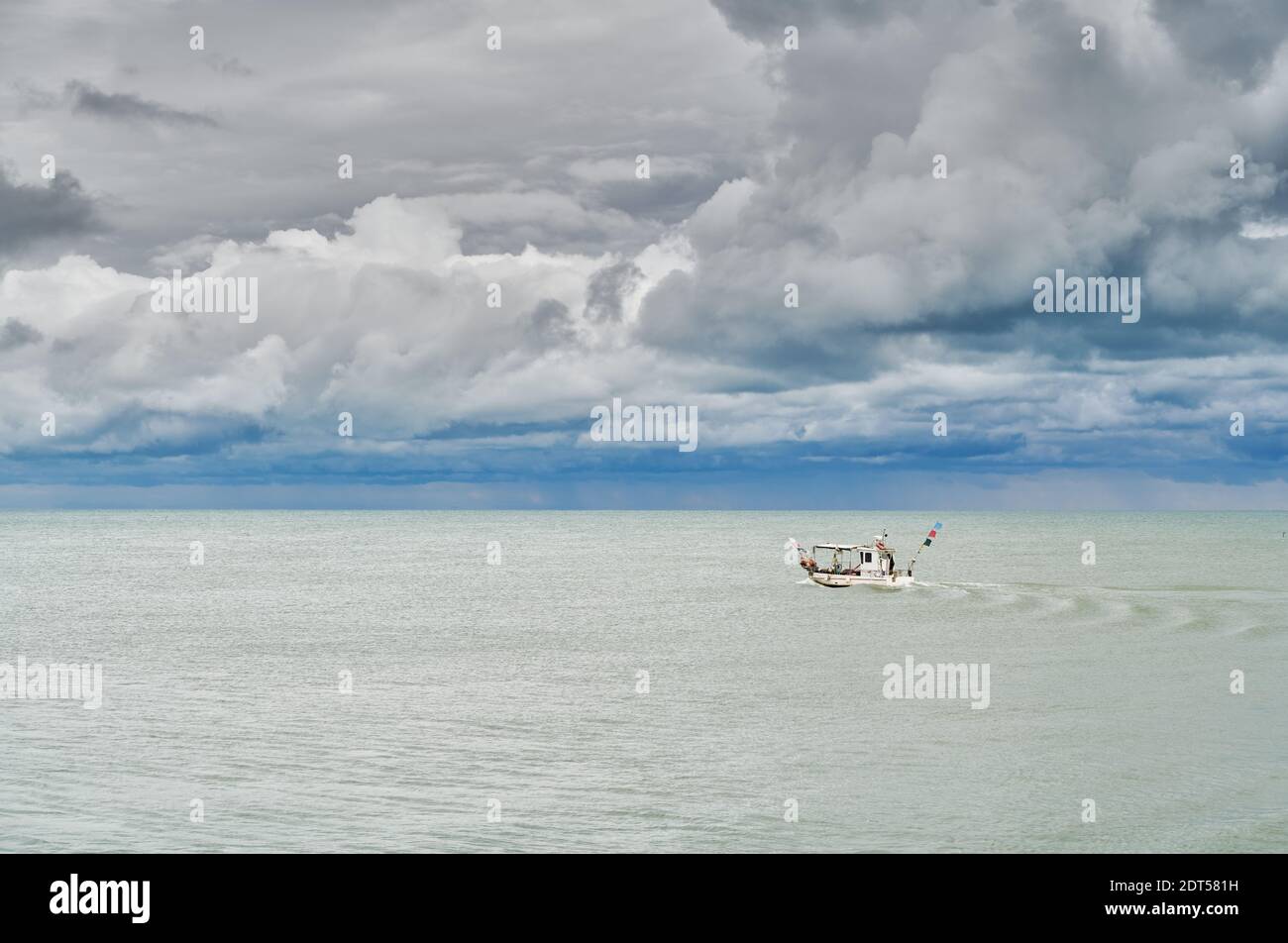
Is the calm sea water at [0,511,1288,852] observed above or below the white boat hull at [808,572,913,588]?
below

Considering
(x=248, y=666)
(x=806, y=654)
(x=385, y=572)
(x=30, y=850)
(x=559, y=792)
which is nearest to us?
(x=30, y=850)

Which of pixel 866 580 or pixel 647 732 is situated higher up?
pixel 866 580

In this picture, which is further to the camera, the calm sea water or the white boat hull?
the white boat hull

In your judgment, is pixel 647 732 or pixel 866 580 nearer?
pixel 647 732

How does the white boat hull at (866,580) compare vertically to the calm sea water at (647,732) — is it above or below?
above

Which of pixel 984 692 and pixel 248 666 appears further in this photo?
pixel 248 666

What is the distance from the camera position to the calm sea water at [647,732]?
32781 millimetres

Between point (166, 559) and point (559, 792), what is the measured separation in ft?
538

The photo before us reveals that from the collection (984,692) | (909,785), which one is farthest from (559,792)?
(984,692)

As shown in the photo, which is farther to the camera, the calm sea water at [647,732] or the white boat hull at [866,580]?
the white boat hull at [866,580]

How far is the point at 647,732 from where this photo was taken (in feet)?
153

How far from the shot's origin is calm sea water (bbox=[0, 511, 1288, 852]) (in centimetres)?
3278
